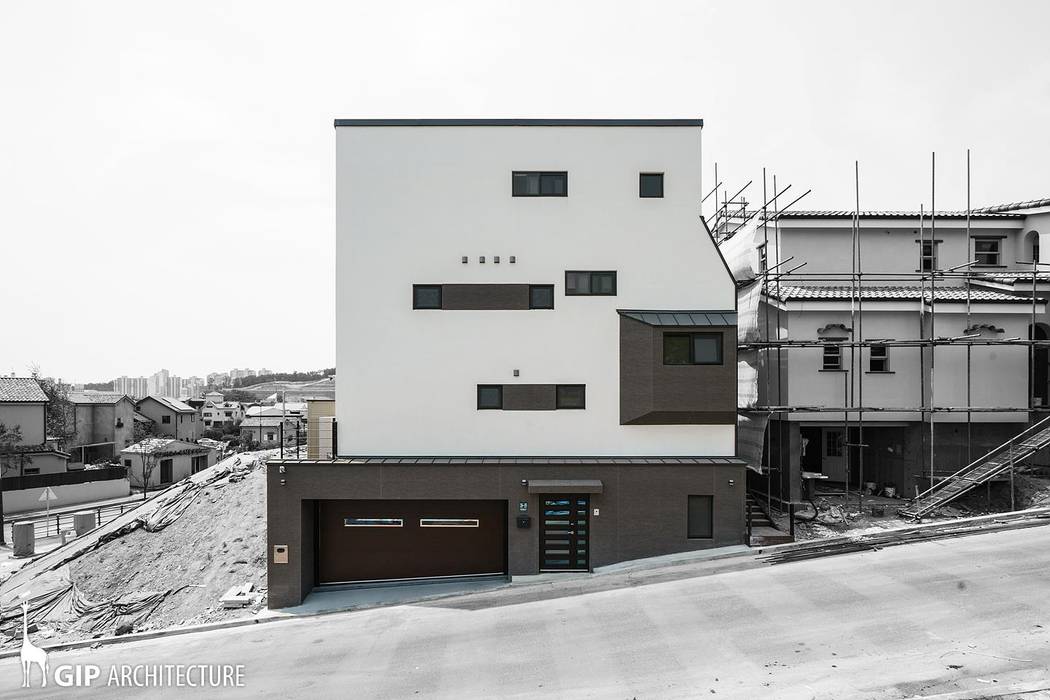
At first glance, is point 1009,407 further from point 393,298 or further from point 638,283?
point 393,298

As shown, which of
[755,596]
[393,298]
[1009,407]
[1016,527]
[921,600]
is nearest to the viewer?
[921,600]

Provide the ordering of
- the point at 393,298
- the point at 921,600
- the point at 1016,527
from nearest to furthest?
the point at 921,600 < the point at 1016,527 < the point at 393,298

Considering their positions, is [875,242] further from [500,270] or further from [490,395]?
[490,395]

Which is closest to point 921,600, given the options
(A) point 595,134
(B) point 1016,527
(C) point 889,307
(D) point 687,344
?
(B) point 1016,527

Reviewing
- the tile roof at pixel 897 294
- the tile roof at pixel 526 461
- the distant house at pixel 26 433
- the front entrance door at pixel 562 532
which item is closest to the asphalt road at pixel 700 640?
the front entrance door at pixel 562 532

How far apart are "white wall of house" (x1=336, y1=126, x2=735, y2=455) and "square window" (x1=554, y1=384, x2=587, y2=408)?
9.6 inches

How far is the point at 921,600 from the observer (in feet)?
40.0

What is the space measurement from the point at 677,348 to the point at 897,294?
10.4 metres

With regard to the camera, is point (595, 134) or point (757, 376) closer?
point (595, 134)

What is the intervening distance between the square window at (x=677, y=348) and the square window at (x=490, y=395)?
5.14m

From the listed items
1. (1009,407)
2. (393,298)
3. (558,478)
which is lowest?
(558,478)

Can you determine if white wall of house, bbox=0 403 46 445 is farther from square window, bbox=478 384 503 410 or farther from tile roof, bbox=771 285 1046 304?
tile roof, bbox=771 285 1046 304

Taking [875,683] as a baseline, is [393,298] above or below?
above

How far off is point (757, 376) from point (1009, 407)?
9045 mm
